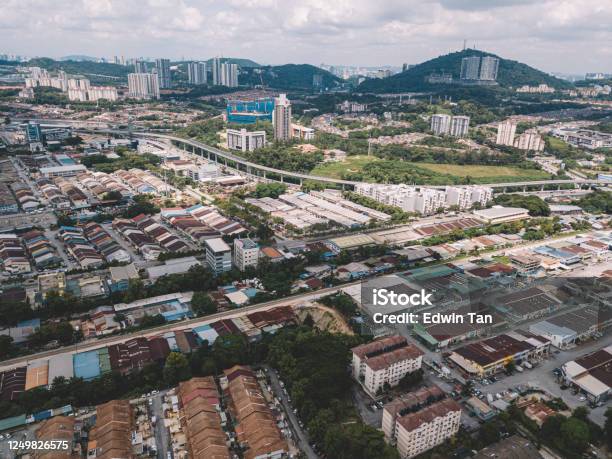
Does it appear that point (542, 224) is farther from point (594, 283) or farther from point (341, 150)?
point (341, 150)

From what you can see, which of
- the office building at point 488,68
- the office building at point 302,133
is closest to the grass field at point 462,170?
the office building at point 302,133

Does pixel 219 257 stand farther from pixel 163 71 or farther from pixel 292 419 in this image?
pixel 163 71

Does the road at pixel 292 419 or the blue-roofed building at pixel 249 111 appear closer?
the road at pixel 292 419

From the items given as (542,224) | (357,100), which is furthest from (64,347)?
(357,100)

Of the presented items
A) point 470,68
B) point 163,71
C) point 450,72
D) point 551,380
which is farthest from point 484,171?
point 163,71

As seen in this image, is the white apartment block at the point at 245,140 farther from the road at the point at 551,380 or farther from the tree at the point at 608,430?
the tree at the point at 608,430

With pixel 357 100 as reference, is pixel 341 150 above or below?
below
